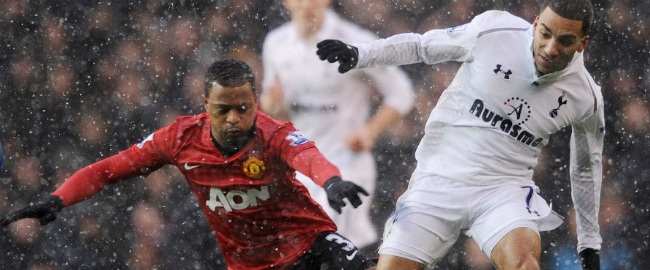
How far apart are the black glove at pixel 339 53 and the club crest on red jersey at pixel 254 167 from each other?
502 mm

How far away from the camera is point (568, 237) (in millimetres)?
7148

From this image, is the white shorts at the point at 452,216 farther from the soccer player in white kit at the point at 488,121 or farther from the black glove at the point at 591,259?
the black glove at the point at 591,259

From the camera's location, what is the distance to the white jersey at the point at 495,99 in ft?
16.8

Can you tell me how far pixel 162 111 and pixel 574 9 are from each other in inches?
116

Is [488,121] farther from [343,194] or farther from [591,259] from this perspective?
[343,194]

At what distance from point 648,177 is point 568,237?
1.80 ft

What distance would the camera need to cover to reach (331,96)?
6.88 m

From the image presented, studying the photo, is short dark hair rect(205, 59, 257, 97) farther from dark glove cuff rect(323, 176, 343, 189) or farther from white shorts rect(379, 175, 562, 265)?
white shorts rect(379, 175, 562, 265)

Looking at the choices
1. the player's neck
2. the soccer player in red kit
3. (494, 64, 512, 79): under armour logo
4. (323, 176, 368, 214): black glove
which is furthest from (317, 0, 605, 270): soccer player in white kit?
(323, 176, 368, 214): black glove

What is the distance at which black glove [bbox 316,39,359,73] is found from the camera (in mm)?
4875

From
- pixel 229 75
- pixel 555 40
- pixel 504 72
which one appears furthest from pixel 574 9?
pixel 229 75

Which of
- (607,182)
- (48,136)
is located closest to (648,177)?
(607,182)

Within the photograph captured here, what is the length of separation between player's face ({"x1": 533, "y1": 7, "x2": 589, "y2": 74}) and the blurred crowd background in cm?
202

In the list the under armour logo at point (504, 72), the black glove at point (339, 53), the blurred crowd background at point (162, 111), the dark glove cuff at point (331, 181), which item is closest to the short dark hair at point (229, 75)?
the black glove at point (339, 53)
